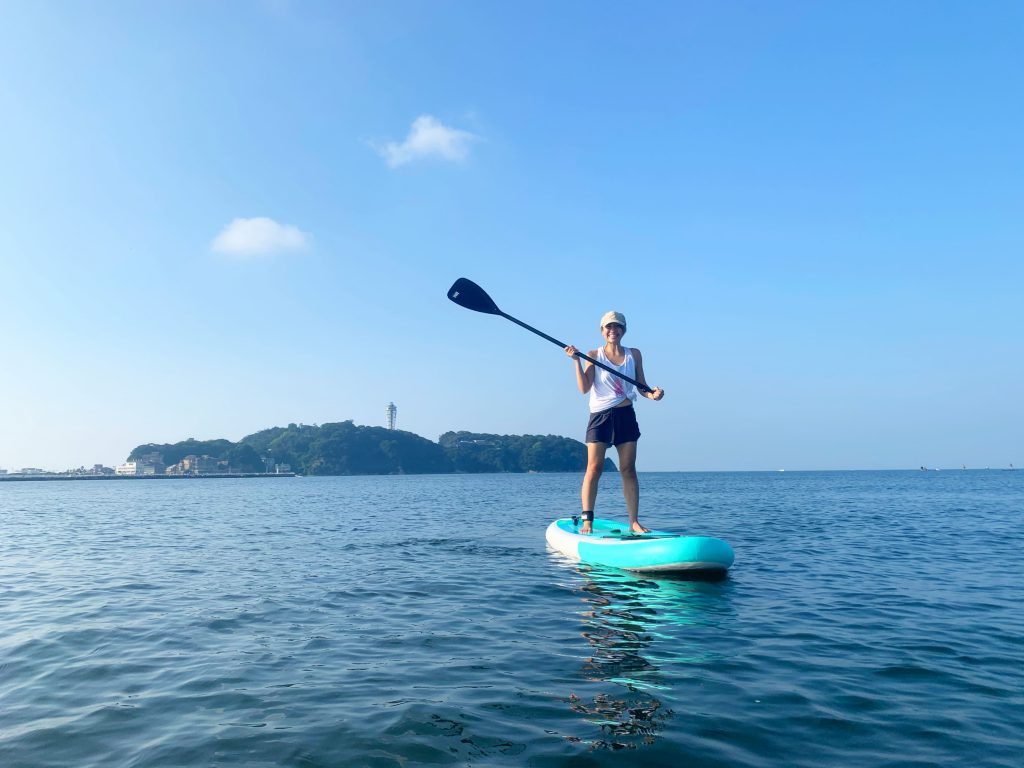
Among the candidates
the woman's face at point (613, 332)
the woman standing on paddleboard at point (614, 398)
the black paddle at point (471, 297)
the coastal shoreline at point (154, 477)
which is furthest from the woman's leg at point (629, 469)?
the coastal shoreline at point (154, 477)

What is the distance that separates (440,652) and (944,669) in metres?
4.04

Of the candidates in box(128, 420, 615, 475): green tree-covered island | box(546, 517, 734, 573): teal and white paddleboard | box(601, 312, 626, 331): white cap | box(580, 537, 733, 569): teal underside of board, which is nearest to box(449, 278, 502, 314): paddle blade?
box(601, 312, 626, 331): white cap

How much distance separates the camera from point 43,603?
27.5 feet

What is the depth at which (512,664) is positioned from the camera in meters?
5.32

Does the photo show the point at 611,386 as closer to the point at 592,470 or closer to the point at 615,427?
the point at 615,427

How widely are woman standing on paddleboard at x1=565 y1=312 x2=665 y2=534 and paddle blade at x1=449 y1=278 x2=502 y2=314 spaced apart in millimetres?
2225

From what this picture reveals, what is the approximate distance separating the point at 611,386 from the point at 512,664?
506cm

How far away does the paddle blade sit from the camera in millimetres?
11102

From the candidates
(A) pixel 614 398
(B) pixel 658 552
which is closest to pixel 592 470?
(A) pixel 614 398

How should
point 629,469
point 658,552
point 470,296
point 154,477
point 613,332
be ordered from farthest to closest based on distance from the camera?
point 154,477 → point 470,296 → point 613,332 → point 629,469 → point 658,552

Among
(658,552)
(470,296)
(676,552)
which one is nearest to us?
(676,552)

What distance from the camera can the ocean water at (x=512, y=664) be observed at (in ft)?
12.4

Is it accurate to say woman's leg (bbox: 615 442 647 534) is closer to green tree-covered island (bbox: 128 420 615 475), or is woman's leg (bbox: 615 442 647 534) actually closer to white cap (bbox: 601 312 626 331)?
white cap (bbox: 601 312 626 331)

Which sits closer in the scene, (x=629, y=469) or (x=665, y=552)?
(x=665, y=552)
